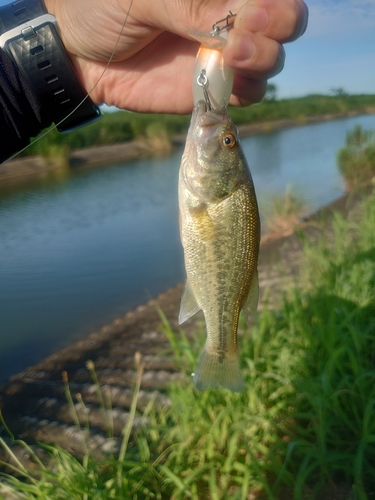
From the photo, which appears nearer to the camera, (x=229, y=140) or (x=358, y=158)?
(x=229, y=140)

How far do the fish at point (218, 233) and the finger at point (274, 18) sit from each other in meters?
0.32

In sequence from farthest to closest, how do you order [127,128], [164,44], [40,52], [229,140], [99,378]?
1. [127,128]
2. [99,378]
3. [164,44]
4. [40,52]
5. [229,140]

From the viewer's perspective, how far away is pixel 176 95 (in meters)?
2.68

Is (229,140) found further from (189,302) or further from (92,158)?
(92,158)

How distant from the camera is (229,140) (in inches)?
73.9

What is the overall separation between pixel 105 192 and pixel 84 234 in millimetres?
4727

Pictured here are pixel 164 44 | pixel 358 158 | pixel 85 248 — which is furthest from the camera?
pixel 358 158

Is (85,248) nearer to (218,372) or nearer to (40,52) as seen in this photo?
(40,52)

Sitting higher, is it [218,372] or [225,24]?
[225,24]

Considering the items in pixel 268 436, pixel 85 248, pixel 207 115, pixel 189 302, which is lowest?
pixel 85 248

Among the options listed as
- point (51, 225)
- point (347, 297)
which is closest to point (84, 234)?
point (51, 225)

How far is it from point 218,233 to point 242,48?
2.31 feet

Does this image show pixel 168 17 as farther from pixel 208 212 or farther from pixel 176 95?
pixel 208 212

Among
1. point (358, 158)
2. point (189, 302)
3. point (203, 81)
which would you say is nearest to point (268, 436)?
point (189, 302)
